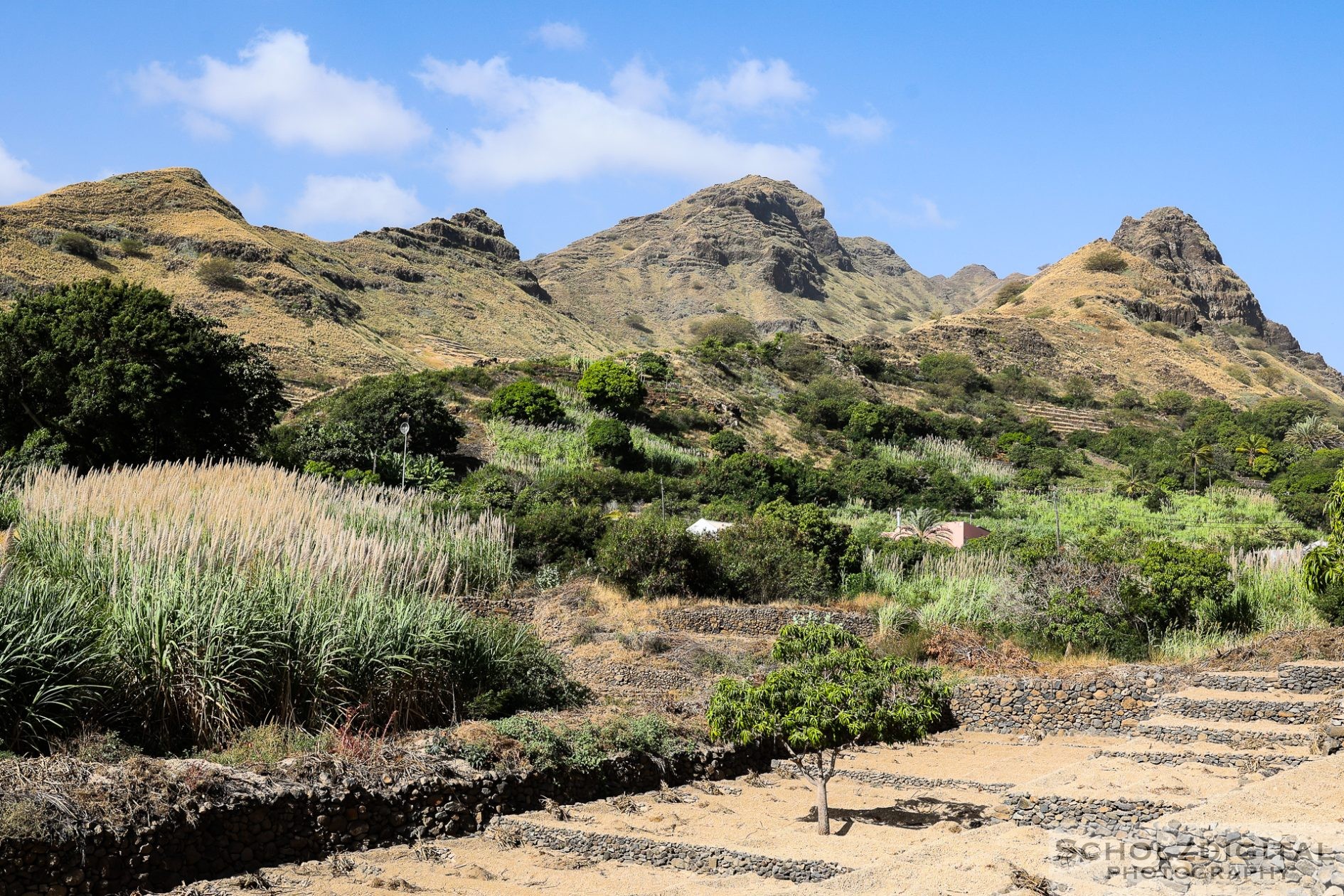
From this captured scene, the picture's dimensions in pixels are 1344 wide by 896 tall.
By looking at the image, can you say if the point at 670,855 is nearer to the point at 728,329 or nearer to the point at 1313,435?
the point at 1313,435

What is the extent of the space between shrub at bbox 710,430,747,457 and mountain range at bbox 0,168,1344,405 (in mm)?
21185

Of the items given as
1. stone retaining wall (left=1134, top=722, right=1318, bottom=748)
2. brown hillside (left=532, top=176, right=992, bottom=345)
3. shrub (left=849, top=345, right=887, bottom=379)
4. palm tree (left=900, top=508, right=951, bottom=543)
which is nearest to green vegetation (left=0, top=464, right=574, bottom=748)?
stone retaining wall (left=1134, top=722, right=1318, bottom=748)

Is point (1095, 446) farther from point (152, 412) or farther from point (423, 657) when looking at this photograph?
point (423, 657)

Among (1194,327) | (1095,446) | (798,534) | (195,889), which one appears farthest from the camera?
(1194,327)

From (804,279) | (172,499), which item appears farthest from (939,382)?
(804,279)

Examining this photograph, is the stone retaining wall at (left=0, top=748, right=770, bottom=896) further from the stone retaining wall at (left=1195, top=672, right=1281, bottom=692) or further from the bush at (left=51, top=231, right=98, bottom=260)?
the bush at (left=51, top=231, right=98, bottom=260)

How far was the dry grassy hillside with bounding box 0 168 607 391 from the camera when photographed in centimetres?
6231

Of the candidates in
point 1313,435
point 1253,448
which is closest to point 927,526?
point 1253,448

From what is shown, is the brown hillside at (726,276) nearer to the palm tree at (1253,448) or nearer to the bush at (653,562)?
the palm tree at (1253,448)

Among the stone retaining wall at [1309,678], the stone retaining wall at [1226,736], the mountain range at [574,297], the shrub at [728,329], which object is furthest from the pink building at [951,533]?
the shrub at [728,329]

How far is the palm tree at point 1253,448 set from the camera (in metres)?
53.6

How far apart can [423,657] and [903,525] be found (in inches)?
975

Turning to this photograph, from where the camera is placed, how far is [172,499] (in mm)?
13773

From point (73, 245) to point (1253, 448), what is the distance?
66915 millimetres
